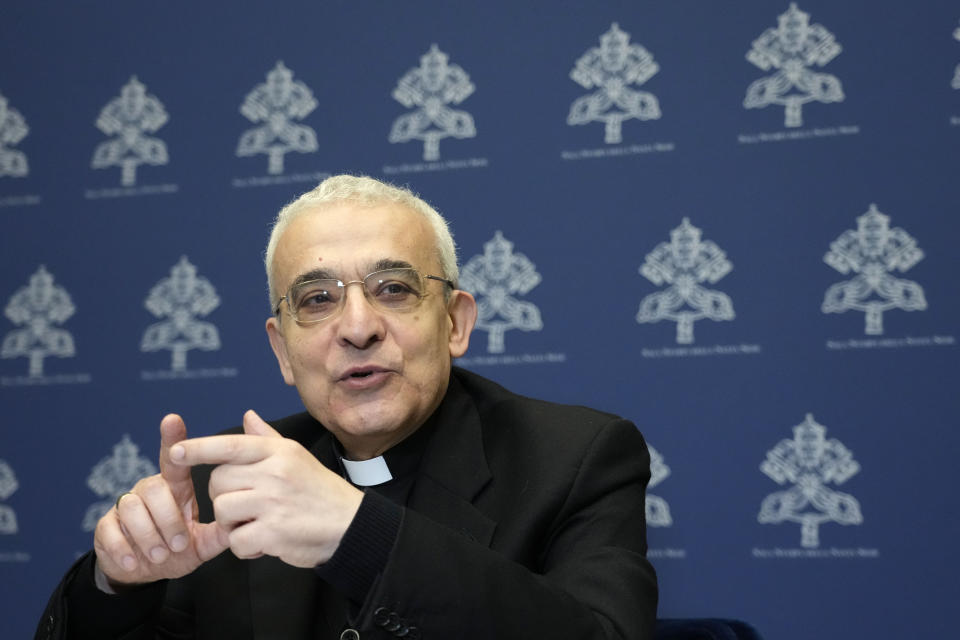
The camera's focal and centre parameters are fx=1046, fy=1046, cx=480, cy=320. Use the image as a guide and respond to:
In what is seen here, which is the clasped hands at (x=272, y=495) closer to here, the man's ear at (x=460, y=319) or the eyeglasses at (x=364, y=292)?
the eyeglasses at (x=364, y=292)

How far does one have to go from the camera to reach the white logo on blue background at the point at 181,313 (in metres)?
3.60

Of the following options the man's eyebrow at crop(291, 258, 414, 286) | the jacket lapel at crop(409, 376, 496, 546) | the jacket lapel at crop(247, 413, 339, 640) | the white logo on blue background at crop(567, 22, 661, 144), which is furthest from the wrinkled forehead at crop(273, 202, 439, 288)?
the white logo on blue background at crop(567, 22, 661, 144)

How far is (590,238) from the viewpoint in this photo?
10.7 feet

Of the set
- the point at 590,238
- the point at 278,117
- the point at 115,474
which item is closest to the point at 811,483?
the point at 590,238

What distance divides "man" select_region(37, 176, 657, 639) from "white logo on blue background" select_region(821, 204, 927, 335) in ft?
4.14

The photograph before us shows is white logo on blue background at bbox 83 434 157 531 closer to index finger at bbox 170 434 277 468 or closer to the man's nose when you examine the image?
the man's nose

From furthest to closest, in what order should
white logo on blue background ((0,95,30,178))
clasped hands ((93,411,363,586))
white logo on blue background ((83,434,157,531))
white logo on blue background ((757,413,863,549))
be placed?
white logo on blue background ((0,95,30,178)) < white logo on blue background ((83,434,157,531)) < white logo on blue background ((757,413,863,549)) < clasped hands ((93,411,363,586))

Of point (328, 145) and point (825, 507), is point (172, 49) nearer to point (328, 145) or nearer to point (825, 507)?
point (328, 145)

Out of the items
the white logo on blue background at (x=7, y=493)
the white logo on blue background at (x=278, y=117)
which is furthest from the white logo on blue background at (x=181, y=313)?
the white logo on blue background at (x=7, y=493)

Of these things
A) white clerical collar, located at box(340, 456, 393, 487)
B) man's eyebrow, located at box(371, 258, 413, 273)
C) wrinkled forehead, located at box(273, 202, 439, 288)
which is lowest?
white clerical collar, located at box(340, 456, 393, 487)

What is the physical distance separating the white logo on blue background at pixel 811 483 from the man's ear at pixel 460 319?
47.6 inches

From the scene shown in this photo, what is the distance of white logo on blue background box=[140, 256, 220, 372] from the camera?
360 centimetres

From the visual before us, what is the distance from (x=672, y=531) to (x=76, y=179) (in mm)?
Result: 2457

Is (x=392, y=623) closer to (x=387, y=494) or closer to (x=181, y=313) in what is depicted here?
(x=387, y=494)
